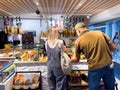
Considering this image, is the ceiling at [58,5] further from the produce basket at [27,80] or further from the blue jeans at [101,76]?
the blue jeans at [101,76]

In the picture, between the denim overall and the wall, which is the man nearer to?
the denim overall

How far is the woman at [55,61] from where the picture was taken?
10.5ft

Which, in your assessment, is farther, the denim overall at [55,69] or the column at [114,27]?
the column at [114,27]

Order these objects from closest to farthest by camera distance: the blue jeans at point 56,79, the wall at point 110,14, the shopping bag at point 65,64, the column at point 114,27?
1. the shopping bag at point 65,64
2. the blue jeans at point 56,79
3. the wall at point 110,14
4. the column at point 114,27

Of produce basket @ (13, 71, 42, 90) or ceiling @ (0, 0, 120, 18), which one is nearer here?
produce basket @ (13, 71, 42, 90)

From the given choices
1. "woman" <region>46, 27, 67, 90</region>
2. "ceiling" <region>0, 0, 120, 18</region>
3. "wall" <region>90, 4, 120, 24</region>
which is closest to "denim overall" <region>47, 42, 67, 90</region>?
"woman" <region>46, 27, 67, 90</region>

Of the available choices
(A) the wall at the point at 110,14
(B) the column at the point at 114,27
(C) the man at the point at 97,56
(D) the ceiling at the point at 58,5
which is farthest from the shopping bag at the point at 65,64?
(B) the column at the point at 114,27

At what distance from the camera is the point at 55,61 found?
3.21 meters

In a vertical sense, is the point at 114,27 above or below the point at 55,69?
above

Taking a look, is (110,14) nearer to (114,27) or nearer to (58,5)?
(58,5)

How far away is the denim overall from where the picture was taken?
321cm

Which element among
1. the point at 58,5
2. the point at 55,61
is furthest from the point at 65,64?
the point at 58,5

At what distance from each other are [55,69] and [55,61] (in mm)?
149

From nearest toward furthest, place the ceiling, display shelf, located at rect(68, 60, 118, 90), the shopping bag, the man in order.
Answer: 1. the man
2. the shopping bag
3. display shelf, located at rect(68, 60, 118, 90)
4. the ceiling
